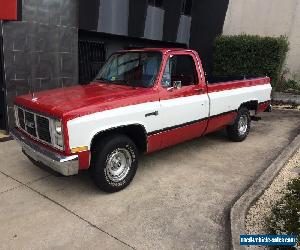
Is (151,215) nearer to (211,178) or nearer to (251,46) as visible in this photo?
(211,178)

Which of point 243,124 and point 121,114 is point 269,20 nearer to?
point 243,124

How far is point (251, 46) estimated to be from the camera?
Result: 12.8 metres

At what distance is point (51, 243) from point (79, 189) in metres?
1.38

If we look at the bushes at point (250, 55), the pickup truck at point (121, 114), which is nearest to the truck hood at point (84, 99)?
the pickup truck at point (121, 114)

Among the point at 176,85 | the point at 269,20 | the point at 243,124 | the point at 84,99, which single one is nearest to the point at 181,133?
the point at 176,85

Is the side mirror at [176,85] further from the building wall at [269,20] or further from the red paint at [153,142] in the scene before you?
the building wall at [269,20]

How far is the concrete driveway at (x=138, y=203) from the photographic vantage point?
374cm

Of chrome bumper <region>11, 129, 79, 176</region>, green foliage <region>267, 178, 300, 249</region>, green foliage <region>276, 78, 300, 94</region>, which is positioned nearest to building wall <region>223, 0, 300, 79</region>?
green foliage <region>276, 78, 300, 94</region>

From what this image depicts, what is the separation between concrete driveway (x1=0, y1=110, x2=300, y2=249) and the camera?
374 centimetres

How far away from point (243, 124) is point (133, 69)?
3.45m

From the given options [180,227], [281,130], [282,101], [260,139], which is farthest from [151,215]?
[282,101]

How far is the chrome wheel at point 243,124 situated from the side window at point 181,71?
6.94 feet

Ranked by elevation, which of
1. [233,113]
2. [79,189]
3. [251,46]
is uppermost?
[251,46]

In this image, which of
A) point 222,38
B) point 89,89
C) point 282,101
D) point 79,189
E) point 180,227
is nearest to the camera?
point 180,227
